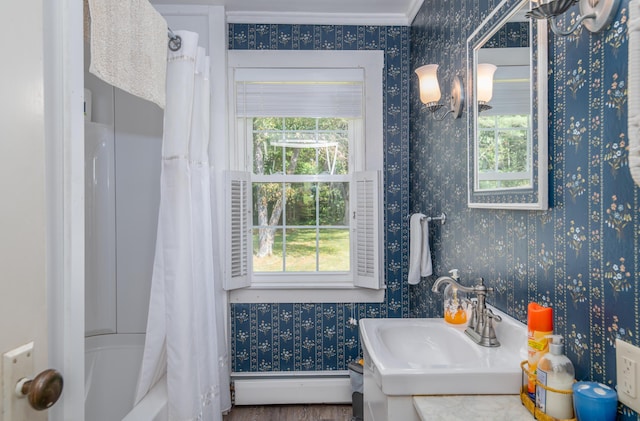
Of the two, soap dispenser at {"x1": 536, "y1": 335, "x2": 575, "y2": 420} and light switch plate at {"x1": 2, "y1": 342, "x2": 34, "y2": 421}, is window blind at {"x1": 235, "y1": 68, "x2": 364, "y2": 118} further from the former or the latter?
light switch plate at {"x1": 2, "y1": 342, "x2": 34, "y2": 421}

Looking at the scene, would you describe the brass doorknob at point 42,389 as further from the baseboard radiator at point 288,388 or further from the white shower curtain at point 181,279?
the baseboard radiator at point 288,388

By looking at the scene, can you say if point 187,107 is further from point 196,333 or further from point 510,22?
point 510,22

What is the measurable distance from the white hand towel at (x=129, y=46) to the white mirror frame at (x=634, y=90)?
4.55 ft

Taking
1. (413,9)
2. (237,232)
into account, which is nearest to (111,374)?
(237,232)

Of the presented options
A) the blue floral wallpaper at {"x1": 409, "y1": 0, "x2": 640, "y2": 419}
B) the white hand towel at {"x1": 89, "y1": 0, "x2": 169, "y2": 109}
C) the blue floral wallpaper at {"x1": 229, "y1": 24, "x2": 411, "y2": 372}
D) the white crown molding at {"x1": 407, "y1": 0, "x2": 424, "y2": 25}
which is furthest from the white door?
the white crown molding at {"x1": 407, "y1": 0, "x2": 424, "y2": 25}

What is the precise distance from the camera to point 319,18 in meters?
2.57

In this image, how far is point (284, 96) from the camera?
8.48 ft

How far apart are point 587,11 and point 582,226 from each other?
1.77ft

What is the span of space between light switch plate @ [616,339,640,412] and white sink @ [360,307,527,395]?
31 cm

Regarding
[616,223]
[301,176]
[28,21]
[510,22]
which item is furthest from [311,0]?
[616,223]

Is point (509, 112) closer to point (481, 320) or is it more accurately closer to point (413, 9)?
point (481, 320)

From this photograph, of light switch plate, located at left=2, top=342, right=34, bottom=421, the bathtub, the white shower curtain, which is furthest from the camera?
the bathtub

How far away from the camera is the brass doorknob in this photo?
69cm

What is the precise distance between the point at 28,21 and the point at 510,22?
1374mm
